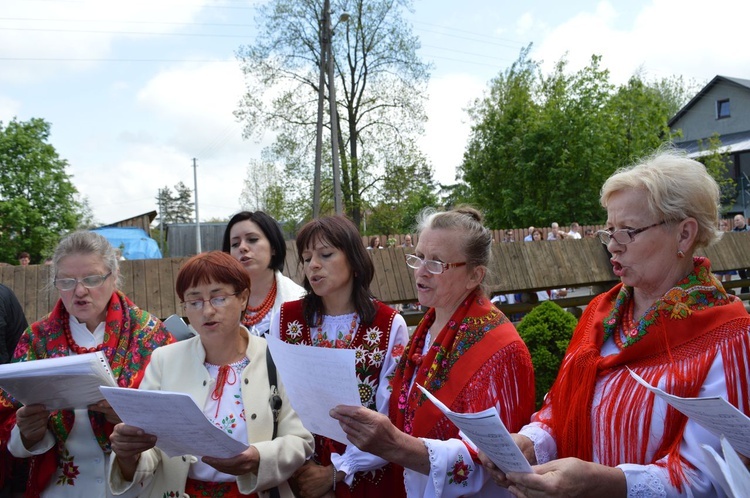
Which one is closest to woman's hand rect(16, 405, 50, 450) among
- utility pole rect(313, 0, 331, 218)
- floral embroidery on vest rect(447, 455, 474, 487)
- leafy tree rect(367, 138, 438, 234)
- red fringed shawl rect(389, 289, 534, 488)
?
red fringed shawl rect(389, 289, 534, 488)

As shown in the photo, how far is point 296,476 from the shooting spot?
2520 millimetres

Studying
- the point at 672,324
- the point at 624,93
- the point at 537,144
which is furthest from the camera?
the point at 624,93

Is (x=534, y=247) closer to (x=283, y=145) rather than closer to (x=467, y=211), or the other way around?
(x=467, y=211)

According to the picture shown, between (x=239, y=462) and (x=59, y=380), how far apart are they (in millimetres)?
740

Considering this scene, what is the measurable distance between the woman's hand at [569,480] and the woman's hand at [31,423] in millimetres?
1905

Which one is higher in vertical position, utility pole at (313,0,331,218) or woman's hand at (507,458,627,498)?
utility pole at (313,0,331,218)

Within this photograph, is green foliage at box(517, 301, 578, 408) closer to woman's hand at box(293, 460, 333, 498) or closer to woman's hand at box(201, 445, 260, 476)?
woman's hand at box(293, 460, 333, 498)

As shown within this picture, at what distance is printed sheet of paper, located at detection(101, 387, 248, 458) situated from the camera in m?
1.89

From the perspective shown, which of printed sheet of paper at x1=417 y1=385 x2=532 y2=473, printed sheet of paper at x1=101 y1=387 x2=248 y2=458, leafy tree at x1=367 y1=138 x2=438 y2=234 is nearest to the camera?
printed sheet of paper at x1=417 y1=385 x2=532 y2=473

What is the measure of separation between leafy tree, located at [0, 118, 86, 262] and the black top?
2174 centimetres

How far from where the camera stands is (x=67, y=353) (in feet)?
9.12

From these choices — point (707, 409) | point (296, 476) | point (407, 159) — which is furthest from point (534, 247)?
point (407, 159)

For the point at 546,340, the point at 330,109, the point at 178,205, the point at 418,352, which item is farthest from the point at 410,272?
the point at 178,205

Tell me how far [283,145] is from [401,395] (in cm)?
2133
